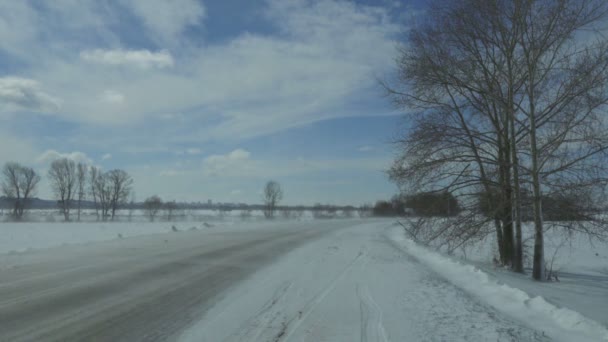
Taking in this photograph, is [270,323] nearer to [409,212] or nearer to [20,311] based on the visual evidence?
[20,311]

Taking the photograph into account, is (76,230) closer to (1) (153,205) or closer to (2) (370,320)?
(2) (370,320)

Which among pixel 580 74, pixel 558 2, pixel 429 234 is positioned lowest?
pixel 429 234

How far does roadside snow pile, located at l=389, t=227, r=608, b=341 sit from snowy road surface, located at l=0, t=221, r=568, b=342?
0.95 ft

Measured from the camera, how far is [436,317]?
5680 millimetres

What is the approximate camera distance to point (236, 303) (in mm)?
6574

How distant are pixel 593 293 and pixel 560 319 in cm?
409

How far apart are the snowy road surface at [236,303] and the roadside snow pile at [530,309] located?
0.95ft

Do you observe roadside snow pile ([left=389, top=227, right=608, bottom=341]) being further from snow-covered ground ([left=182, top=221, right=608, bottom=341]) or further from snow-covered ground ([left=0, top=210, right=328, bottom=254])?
snow-covered ground ([left=0, top=210, right=328, bottom=254])

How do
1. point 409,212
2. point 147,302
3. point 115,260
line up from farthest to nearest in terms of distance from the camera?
1. point 409,212
2. point 115,260
3. point 147,302

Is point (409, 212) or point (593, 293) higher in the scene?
point (409, 212)

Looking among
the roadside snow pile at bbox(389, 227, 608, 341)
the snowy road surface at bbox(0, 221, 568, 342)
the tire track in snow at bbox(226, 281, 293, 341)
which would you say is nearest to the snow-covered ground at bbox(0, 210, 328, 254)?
the snowy road surface at bbox(0, 221, 568, 342)

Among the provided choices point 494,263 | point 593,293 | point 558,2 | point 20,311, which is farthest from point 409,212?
point 20,311

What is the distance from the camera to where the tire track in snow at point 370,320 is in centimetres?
484

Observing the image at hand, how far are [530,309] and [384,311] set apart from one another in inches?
88.7
